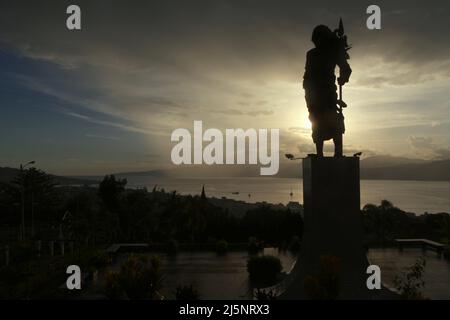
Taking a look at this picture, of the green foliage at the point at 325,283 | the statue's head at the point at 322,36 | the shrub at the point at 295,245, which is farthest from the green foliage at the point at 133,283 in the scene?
the shrub at the point at 295,245

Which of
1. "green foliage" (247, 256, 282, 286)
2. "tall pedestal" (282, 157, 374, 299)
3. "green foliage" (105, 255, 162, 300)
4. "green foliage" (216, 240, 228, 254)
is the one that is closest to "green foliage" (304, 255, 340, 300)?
"tall pedestal" (282, 157, 374, 299)

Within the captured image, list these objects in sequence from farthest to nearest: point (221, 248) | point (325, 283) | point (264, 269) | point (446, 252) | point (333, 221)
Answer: point (221, 248)
point (446, 252)
point (264, 269)
point (333, 221)
point (325, 283)

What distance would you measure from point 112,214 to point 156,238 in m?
2.76

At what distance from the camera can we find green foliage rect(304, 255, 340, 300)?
7.99 meters

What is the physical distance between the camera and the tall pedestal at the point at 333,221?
34.2 ft

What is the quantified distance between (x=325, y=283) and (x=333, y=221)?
8.51 ft

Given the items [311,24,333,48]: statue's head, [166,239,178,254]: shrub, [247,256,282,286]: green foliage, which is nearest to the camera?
[311,24,333,48]: statue's head

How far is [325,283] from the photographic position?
818 cm

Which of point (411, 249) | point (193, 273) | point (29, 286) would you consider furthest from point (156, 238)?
point (411, 249)

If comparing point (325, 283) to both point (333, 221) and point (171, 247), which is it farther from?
point (171, 247)

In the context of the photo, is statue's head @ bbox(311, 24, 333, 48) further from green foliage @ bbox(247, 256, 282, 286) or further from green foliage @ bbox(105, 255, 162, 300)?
green foliage @ bbox(105, 255, 162, 300)

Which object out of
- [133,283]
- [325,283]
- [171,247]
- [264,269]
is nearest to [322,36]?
[325,283]
